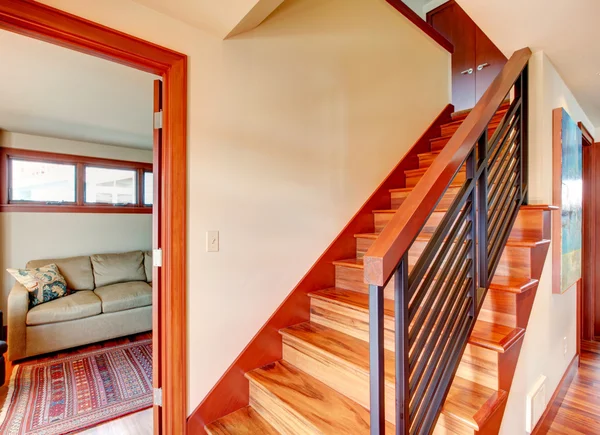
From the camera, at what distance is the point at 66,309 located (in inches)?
125

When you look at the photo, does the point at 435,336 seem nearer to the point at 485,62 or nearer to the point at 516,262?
the point at 516,262

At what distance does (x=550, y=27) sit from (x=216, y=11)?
1.67m

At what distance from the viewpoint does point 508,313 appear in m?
1.37

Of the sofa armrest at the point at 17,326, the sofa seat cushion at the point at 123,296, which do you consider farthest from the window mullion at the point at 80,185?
the sofa armrest at the point at 17,326

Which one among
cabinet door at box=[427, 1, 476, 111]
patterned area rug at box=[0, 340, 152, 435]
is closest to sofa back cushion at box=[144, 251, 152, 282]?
patterned area rug at box=[0, 340, 152, 435]

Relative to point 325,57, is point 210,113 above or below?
below

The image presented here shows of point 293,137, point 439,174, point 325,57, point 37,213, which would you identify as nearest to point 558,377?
point 439,174

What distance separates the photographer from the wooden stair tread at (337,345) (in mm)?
1448

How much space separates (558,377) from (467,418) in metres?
1.59

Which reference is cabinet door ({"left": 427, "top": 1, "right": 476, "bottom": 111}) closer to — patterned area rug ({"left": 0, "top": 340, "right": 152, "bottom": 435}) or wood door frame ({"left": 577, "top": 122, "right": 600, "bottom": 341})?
wood door frame ({"left": 577, "top": 122, "right": 600, "bottom": 341})

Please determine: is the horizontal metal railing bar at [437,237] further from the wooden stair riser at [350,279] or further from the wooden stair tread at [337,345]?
the wooden stair riser at [350,279]

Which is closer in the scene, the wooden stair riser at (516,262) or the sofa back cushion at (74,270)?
the wooden stair riser at (516,262)

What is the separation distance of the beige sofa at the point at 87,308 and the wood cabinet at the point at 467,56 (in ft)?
15.3

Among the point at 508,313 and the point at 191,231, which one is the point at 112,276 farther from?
the point at 508,313
